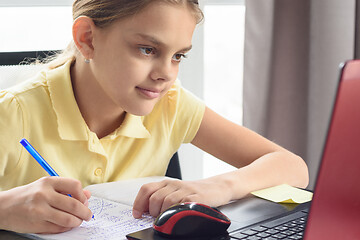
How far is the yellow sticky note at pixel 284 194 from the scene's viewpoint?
939mm

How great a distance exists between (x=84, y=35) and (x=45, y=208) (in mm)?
416

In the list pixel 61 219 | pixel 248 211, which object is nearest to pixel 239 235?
pixel 248 211

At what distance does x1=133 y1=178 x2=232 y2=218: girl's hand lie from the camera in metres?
0.87

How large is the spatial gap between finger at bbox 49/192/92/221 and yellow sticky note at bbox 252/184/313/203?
32 centimetres

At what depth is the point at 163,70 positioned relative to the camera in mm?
999

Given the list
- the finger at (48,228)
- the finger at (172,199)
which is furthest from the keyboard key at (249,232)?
the finger at (48,228)

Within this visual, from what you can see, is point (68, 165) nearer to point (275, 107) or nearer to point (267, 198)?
point (267, 198)

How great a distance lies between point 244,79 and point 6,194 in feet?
4.22

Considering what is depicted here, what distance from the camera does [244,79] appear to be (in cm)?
201

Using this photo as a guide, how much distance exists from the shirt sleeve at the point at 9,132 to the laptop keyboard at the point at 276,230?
50 cm

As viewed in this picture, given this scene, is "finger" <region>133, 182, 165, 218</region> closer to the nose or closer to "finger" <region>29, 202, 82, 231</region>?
"finger" <region>29, 202, 82, 231</region>

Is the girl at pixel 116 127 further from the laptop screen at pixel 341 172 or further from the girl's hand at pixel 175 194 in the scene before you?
the laptop screen at pixel 341 172

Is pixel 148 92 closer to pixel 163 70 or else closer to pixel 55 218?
pixel 163 70

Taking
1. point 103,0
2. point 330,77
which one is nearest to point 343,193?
point 103,0
